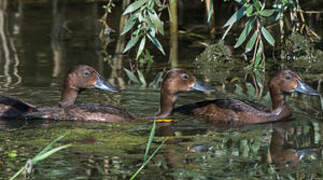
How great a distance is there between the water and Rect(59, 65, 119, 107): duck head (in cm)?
36

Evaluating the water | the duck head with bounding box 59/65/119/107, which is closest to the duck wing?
the water

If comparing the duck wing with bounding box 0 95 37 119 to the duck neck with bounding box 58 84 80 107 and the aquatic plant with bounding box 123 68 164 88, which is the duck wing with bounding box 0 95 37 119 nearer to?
the duck neck with bounding box 58 84 80 107

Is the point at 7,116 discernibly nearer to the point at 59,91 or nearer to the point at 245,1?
the point at 59,91

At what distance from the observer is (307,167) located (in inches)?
275

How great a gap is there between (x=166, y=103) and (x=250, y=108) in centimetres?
100

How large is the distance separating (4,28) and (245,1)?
8.11 meters

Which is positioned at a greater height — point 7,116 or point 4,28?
point 4,28

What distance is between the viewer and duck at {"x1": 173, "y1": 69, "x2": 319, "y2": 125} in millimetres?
9391

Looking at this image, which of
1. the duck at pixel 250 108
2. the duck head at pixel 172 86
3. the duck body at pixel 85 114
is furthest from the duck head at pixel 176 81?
the duck body at pixel 85 114

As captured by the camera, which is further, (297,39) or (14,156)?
(297,39)

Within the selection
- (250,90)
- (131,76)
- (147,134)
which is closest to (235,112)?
(147,134)

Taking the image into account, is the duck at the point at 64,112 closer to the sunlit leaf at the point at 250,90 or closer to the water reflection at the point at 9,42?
the water reflection at the point at 9,42

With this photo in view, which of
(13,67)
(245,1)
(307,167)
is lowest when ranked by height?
(307,167)

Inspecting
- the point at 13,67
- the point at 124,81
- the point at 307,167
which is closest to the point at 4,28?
the point at 13,67
